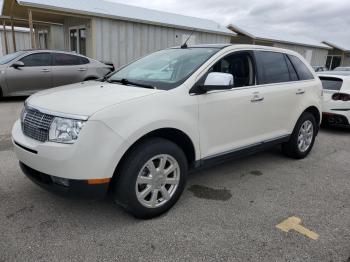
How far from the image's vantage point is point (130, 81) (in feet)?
11.7

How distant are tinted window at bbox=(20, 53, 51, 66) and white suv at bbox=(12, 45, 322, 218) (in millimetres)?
6176

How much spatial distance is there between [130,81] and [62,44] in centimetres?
1491

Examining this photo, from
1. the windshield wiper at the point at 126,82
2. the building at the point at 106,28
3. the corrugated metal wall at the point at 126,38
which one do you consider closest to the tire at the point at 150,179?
the windshield wiper at the point at 126,82

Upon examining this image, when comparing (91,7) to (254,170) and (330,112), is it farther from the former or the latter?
(254,170)

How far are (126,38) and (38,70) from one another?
16.7 ft

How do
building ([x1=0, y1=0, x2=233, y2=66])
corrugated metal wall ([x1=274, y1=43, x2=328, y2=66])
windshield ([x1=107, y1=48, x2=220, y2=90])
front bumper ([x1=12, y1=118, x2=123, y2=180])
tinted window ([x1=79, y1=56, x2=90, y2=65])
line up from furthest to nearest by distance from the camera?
corrugated metal wall ([x1=274, y1=43, x2=328, y2=66]) → building ([x1=0, y1=0, x2=233, y2=66]) → tinted window ([x1=79, y1=56, x2=90, y2=65]) → windshield ([x1=107, y1=48, x2=220, y2=90]) → front bumper ([x1=12, y1=118, x2=123, y2=180])

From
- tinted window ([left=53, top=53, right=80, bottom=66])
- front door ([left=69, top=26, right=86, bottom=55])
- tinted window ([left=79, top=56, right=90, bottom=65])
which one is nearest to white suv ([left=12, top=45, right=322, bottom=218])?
tinted window ([left=53, top=53, right=80, bottom=66])

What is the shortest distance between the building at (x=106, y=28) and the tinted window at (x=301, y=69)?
714cm

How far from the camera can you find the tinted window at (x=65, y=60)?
970 centimetres

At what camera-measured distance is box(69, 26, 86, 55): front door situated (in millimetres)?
14398

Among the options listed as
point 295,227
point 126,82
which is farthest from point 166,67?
point 295,227

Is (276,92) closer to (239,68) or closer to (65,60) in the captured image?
(239,68)

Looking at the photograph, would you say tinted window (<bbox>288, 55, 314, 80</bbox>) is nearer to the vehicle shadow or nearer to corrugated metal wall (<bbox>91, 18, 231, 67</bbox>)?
the vehicle shadow

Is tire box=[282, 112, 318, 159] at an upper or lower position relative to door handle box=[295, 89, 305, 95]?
lower
